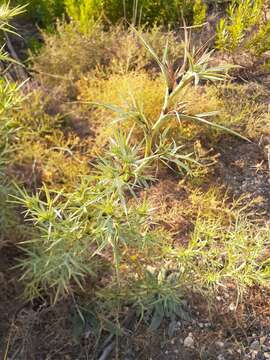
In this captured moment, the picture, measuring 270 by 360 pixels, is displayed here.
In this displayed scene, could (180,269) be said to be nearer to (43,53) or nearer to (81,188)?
(81,188)

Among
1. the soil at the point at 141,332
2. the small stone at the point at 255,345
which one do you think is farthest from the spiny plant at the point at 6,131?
the small stone at the point at 255,345

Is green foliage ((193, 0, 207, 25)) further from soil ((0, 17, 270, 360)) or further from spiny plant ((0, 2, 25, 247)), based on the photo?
soil ((0, 17, 270, 360))

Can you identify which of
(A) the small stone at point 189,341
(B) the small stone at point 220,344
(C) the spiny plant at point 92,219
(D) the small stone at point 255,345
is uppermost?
(C) the spiny plant at point 92,219

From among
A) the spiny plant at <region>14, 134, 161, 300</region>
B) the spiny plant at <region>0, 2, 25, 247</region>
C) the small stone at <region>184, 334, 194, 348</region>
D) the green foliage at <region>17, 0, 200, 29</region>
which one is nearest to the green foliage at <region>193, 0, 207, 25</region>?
the green foliage at <region>17, 0, 200, 29</region>

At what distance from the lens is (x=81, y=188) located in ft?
5.34

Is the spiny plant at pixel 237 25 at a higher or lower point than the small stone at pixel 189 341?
higher

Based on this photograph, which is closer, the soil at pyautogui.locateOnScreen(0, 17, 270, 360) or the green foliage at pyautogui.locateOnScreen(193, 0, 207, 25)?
the soil at pyautogui.locateOnScreen(0, 17, 270, 360)

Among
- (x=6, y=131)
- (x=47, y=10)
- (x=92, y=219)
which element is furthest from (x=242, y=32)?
(x=92, y=219)

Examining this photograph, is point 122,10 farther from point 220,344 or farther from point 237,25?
point 220,344

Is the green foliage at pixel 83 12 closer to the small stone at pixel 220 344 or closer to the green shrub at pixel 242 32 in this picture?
the green shrub at pixel 242 32

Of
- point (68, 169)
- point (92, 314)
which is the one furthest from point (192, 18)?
point (92, 314)

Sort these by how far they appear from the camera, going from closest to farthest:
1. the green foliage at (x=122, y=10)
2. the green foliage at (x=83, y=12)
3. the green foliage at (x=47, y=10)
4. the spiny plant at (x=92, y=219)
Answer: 1. the spiny plant at (x=92, y=219)
2. the green foliage at (x=83, y=12)
3. the green foliage at (x=122, y=10)
4. the green foliage at (x=47, y=10)

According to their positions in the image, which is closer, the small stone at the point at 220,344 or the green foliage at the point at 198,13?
the small stone at the point at 220,344

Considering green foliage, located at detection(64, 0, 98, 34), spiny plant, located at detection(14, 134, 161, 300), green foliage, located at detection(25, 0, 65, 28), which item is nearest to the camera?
spiny plant, located at detection(14, 134, 161, 300)
